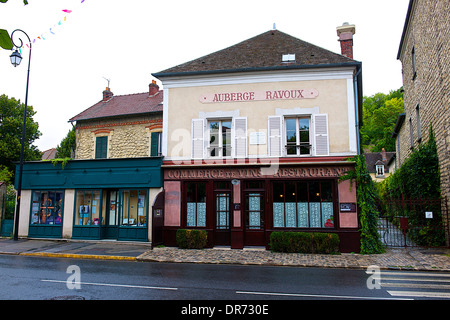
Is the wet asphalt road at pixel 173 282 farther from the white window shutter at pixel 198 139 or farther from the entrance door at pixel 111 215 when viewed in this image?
the white window shutter at pixel 198 139

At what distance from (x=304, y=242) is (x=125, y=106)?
12447 millimetres

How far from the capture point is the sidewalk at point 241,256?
971cm

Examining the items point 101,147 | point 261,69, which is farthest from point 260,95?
point 101,147

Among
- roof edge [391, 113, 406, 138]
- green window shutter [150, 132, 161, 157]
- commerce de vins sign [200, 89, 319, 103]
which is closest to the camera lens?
commerce de vins sign [200, 89, 319, 103]

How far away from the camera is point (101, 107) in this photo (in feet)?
62.3

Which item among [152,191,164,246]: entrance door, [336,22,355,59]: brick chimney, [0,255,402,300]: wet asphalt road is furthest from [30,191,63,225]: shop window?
[336,22,355,59]: brick chimney

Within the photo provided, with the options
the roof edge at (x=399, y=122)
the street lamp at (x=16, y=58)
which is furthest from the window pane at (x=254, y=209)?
the roof edge at (x=399, y=122)

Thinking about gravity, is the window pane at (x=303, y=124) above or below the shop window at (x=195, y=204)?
above

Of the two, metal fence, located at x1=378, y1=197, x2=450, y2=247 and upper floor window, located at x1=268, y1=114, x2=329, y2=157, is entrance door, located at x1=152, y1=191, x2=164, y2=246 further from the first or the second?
metal fence, located at x1=378, y1=197, x2=450, y2=247

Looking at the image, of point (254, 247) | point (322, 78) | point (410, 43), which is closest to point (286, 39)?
point (322, 78)

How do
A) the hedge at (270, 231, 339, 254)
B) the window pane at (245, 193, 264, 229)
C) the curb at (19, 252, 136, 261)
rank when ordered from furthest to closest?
the window pane at (245, 193, 264, 229)
the hedge at (270, 231, 339, 254)
the curb at (19, 252, 136, 261)

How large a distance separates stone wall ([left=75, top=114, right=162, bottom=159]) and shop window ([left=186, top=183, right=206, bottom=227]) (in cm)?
453

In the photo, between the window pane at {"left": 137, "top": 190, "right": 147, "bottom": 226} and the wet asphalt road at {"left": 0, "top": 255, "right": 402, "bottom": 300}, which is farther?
the window pane at {"left": 137, "top": 190, "right": 147, "bottom": 226}

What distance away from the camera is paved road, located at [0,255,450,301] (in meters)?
6.23
